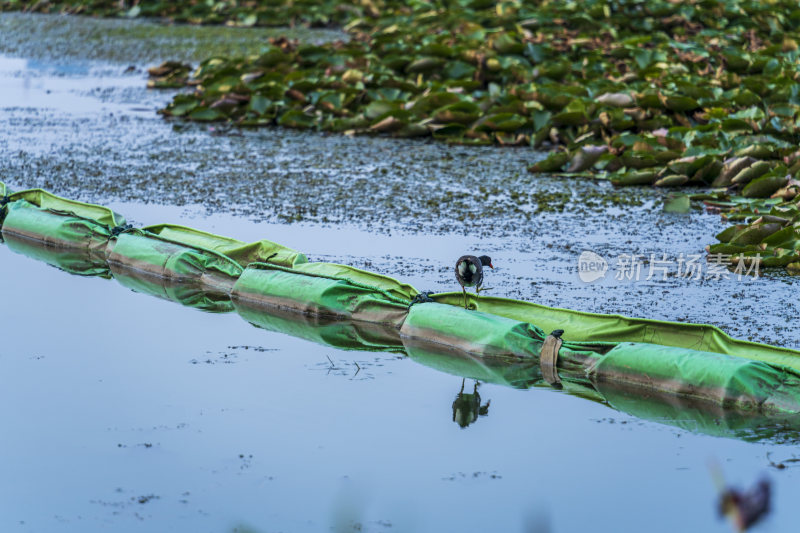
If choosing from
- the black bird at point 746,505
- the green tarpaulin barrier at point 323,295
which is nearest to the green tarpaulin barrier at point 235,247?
the green tarpaulin barrier at point 323,295

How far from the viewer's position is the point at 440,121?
306 inches

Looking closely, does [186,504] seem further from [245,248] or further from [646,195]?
[646,195]

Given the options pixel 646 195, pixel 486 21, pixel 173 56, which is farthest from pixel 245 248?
pixel 173 56

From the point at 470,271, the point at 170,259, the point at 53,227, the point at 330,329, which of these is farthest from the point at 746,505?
the point at 53,227

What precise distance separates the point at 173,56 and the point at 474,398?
926cm

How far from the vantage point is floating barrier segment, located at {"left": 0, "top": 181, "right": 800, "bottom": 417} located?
3.32m

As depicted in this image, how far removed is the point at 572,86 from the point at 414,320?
447cm

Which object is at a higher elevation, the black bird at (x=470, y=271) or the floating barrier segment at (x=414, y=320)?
the black bird at (x=470, y=271)

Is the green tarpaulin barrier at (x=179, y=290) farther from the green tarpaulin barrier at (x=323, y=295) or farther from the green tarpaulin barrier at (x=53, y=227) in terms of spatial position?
the green tarpaulin barrier at (x=53, y=227)

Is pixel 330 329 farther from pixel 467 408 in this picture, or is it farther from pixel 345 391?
pixel 467 408

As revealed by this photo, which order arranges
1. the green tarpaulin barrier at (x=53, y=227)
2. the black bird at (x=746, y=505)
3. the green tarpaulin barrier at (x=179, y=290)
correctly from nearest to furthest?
the black bird at (x=746, y=505) → the green tarpaulin barrier at (x=179, y=290) → the green tarpaulin barrier at (x=53, y=227)

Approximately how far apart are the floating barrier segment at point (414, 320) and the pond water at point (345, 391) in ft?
0.50

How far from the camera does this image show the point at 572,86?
7.93 meters

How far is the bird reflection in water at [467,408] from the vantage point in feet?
10.7
